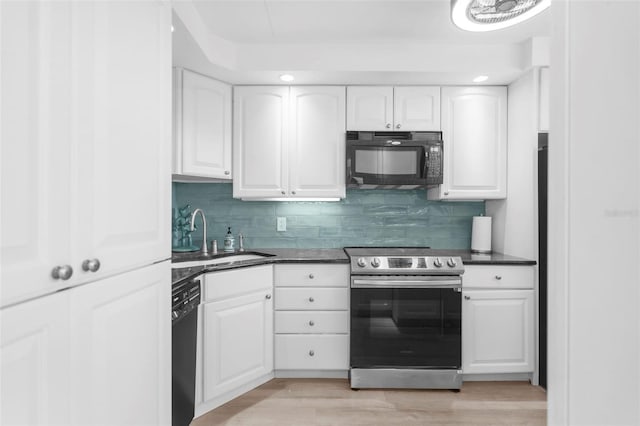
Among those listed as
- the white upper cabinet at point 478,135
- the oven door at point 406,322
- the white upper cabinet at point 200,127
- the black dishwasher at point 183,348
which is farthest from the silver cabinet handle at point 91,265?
the white upper cabinet at point 478,135

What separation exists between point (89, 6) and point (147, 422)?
112cm

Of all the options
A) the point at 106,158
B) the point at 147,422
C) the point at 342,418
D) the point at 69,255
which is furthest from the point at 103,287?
the point at 342,418

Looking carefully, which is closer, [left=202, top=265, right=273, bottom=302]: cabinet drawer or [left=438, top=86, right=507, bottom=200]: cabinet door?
[left=202, top=265, right=273, bottom=302]: cabinet drawer

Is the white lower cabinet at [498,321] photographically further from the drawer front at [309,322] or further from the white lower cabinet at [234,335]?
the white lower cabinet at [234,335]

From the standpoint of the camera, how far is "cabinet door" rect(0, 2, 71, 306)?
62 centimetres

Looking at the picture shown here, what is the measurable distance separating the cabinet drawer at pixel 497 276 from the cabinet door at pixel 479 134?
1.88 ft

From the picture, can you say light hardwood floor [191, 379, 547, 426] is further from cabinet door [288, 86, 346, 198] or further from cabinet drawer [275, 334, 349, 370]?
cabinet door [288, 86, 346, 198]

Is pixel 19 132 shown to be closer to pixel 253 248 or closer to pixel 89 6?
pixel 89 6

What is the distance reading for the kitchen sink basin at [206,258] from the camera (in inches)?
96.7

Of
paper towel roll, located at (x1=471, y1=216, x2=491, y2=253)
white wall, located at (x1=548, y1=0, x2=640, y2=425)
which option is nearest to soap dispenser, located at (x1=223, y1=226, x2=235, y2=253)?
paper towel roll, located at (x1=471, y1=216, x2=491, y2=253)

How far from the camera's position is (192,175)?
2475 mm

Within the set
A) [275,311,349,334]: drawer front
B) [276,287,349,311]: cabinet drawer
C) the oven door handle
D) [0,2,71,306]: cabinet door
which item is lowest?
[275,311,349,334]: drawer front

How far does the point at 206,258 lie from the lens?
102 inches

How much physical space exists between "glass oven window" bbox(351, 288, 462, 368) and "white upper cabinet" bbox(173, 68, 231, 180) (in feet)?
4.46
